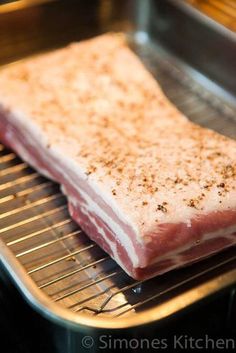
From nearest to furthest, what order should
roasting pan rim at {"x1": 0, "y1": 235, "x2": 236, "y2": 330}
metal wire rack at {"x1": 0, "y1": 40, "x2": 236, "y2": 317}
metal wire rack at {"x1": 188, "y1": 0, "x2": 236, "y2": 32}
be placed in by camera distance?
roasting pan rim at {"x1": 0, "y1": 235, "x2": 236, "y2": 330}
metal wire rack at {"x1": 0, "y1": 40, "x2": 236, "y2": 317}
metal wire rack at {"x1": 188, "y1": 0, "x2": 236, "y2": 32}

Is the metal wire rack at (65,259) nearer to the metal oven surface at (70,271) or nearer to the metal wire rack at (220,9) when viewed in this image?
the metal oven surface at (70,271)

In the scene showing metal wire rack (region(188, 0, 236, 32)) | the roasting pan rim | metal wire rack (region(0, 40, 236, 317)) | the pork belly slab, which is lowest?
metal wire rack (region(0, 40, 236, 317))

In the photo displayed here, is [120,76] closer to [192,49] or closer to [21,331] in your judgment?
[192,49]

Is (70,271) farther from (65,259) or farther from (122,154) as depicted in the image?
(122,154)

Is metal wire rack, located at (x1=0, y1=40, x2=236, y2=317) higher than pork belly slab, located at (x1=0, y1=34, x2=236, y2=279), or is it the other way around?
pork belly slab, located at (x1=0, y1=34, x2=236, y2=279)

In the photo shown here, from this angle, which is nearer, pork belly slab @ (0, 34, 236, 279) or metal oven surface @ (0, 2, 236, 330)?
metal oven surface @ (0, 2, 236, 330)

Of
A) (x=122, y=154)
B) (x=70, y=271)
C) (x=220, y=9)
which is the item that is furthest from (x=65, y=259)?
(x=220, y=9)

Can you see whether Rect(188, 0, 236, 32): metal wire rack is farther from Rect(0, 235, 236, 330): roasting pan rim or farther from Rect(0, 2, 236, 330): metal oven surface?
Rect(0, 235, 236, 330): roasting pan rim

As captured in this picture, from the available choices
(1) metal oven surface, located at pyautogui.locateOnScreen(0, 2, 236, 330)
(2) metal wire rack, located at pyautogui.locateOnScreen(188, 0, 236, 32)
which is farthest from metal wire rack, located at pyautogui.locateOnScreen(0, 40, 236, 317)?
(2) metal wire rack, located at pyautogui.locateOnScreen(188, 0, 236, 32)
